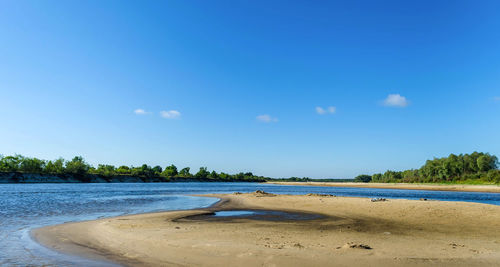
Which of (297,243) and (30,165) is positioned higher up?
(30,165)

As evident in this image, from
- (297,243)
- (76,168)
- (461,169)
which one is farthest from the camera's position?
(76,168)

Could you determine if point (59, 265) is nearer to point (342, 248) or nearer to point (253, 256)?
point (253, 256)

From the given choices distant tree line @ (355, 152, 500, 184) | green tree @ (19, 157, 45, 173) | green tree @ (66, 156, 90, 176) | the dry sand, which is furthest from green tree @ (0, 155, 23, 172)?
distant tree line @ (355, 152, 500, 184)

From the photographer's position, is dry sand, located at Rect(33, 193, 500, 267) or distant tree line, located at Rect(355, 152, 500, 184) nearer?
dry sand, located at Rect(33, 193, 500, 267)

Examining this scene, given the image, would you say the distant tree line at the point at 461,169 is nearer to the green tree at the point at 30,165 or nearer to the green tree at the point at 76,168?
the green tree at the point at 76,168

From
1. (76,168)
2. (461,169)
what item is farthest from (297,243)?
(76,168)

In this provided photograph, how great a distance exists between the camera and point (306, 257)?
950 centimetres

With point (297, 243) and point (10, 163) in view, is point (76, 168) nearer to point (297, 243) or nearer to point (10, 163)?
point (10, 163)

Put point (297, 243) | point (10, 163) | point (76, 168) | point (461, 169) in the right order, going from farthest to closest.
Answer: point (76, 168) < point (10, 163) < point (461, 169) < point (297, 243)

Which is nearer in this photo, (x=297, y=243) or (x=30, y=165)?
(x=297, y=243)

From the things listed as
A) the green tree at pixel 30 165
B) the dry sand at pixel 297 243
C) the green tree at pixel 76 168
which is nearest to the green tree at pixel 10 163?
the green tree at pixel 30 165

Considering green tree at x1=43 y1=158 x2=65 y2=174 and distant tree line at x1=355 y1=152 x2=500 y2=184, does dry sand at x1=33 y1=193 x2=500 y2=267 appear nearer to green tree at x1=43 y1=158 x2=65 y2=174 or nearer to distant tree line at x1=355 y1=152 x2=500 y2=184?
distant tree line at x1=355 y1=152 x2=500 y2=184

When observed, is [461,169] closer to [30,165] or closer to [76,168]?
[76,168]

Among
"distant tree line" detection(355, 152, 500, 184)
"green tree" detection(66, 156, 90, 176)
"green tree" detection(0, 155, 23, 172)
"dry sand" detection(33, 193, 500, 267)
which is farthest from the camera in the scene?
"green tree" detection(66, 156, 90, 176)
